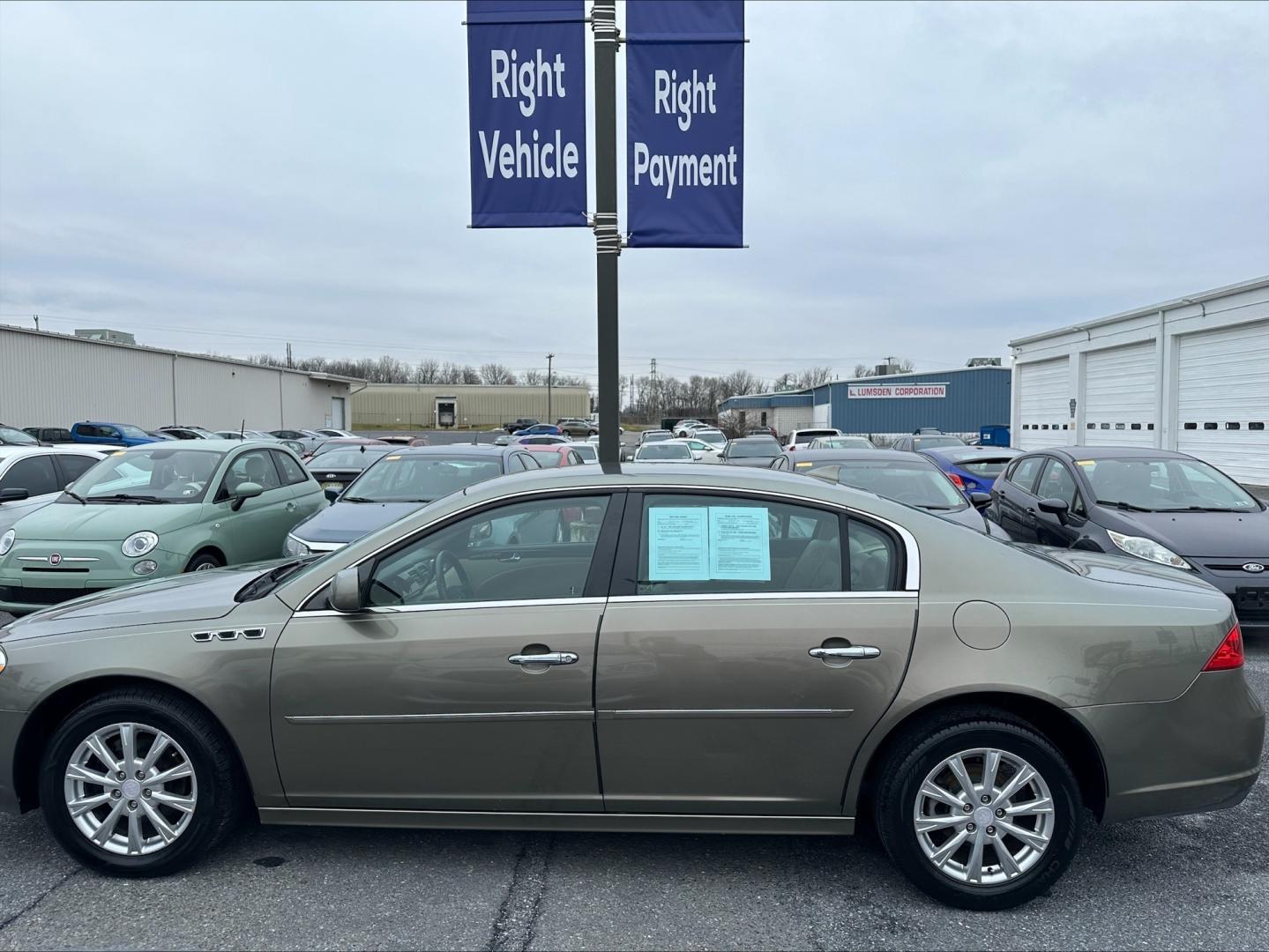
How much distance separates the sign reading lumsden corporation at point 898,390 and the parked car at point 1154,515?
42.0 m

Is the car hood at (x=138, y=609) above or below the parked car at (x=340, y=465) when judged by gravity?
below

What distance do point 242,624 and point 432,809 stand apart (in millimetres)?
1013

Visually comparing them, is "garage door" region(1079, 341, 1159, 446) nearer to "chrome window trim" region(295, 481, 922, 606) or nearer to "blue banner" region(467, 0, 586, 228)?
"blue banner" region(467, 0, 586, 228)

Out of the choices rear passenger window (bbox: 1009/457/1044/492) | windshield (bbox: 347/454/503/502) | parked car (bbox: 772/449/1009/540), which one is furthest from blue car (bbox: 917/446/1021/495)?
windshield (bbox: 347/454/503/502)

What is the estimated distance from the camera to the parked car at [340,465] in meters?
12.0

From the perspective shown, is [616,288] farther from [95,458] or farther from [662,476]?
[95,458]

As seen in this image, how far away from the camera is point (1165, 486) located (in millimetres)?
7906

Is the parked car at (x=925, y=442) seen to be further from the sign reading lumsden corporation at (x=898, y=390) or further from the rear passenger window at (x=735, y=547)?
the sign reading lumsden corporation at (x=898, y=390)

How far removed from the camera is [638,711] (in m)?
3.13

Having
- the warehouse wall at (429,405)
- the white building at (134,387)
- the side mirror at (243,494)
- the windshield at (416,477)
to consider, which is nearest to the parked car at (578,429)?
the white building at (134,387)

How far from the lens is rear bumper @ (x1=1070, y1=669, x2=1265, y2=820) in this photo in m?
3.10

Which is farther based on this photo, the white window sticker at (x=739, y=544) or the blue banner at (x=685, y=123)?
the blue banner at (x=685, y=123)

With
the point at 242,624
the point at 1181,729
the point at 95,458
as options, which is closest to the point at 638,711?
the point at 242,624

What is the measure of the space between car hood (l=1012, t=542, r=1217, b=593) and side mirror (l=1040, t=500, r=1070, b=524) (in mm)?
4216
